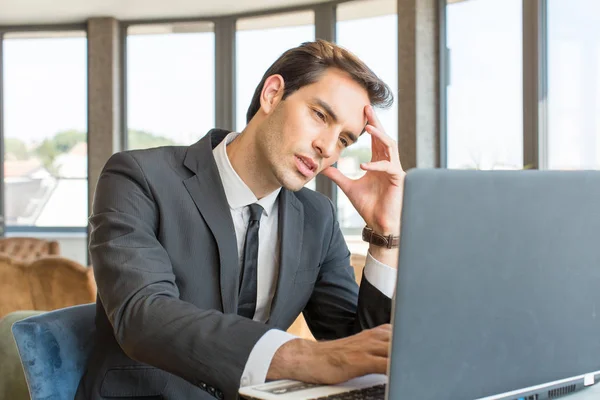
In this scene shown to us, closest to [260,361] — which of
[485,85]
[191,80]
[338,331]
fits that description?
[338,331]

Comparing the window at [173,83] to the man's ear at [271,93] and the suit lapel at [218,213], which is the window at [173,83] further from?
the suit lapel at [218,213]

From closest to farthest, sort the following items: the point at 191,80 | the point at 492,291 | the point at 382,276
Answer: the point at 492,291 < the point at 382,276 < the point at 191,80

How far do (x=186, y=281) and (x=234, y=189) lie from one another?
9.9 inches

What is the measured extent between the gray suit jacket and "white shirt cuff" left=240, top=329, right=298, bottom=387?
1cm

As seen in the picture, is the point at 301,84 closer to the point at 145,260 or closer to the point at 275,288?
the point at 275,288

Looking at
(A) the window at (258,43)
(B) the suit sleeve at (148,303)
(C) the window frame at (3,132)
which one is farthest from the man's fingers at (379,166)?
(C) the window frame at (3,132)

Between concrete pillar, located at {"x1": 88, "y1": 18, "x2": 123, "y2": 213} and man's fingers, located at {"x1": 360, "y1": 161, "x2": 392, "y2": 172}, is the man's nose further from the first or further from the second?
concrete pillar, located at {"x1": 88, "y1": 18, "x2": 123, "y2": 213}

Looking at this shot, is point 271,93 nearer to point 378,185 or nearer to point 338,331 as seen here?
point 378,185

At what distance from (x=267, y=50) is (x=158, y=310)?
7.08 m

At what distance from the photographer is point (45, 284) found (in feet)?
12.1

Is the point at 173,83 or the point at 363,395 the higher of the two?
the point at 173,83

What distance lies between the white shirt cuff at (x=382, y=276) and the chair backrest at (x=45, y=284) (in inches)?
92.7

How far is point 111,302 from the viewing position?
4.01 feet

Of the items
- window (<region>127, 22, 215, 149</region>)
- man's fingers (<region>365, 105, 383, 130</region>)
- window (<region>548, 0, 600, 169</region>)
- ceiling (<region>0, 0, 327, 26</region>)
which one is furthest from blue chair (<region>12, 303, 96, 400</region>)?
window (<region>127, 22, 215, 149</region>)
